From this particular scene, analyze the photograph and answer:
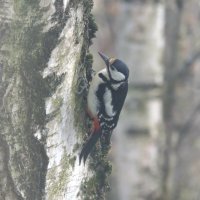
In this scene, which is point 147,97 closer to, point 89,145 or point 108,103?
point 108,103

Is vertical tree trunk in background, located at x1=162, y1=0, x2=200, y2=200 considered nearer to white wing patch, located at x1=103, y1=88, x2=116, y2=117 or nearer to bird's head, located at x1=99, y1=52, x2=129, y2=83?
bird's head, located at x1=99, y1=52, x2=129, y2=83

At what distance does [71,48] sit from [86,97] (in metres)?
0.39

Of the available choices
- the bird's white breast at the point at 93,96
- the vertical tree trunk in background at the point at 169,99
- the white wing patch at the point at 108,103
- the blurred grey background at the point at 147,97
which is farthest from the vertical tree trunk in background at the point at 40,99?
the vertical tree trunk in background at the point at 169,99

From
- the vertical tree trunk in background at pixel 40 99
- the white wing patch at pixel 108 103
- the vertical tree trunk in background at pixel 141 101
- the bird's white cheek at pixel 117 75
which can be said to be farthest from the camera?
the vertical tree trunk in background at pixel 141 101

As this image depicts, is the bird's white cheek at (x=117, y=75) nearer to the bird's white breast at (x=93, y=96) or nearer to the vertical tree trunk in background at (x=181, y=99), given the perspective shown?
the bird's white breast at (x=93, y=96)

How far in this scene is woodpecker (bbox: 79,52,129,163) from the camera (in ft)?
14.6

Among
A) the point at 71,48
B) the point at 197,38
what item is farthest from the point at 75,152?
the point at 197,38

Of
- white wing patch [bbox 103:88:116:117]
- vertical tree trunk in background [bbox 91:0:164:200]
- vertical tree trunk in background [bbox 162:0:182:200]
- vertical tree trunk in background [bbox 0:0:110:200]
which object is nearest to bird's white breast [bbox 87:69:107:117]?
white wing patch [bbox 103:88:116:117]

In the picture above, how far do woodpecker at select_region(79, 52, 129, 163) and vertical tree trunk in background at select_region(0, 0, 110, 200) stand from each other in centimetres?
47

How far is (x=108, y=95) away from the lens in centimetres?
515

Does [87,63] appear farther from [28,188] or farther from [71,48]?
[28,188]

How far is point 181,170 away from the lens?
14.4 m

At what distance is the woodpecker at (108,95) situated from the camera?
4.46 metres

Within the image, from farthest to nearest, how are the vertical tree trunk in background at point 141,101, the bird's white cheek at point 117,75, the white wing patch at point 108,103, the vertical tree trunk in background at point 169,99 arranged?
the vertical tree trunk in background at point 169,99 → the vertical tree trunk in background at point 141,101 → the bird's white cheek at point 117,75 → the white wing patch at point 108,103
